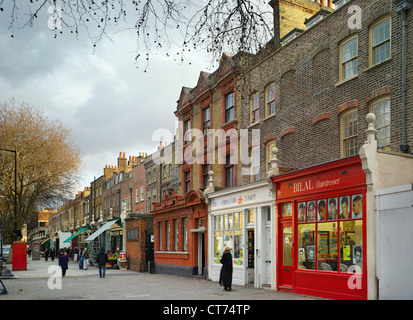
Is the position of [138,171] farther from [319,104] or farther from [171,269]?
[319,104]

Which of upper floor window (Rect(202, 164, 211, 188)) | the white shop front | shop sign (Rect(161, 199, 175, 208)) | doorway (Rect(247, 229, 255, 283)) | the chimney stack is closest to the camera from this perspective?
Answer: the white shop front

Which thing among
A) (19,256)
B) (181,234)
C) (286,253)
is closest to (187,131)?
(181,234)

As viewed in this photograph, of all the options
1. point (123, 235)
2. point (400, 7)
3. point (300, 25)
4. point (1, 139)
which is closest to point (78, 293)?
point (400, 7)

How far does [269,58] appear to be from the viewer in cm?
2250

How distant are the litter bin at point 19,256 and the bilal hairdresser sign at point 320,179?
2362cm

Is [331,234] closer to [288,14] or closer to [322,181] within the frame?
[322,181]

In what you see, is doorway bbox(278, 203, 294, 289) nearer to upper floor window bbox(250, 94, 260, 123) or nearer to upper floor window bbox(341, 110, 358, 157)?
upper floor window bbox(341, 110, 358, 157)

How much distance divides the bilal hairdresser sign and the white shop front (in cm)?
119

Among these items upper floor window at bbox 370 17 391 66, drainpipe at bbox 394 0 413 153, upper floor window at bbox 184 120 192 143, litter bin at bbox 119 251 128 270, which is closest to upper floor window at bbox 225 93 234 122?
upper floor window at bbox 184 120 192 143

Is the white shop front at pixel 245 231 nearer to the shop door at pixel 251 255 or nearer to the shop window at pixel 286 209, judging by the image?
the shop door at pixel 251 255

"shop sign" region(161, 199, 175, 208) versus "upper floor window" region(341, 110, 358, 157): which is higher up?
"upper floor window" region(341, 110, 358, 157)

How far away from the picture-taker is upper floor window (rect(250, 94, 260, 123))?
77.6ft

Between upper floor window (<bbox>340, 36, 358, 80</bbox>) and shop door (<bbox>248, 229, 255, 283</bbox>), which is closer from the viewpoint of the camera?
upper floor window (<bbox>340, 36, 358, 80</bbox>)

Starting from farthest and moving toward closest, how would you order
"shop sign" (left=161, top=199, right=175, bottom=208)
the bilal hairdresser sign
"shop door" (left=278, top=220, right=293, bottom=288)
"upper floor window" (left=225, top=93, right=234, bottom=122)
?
"shop sign" (left=161, top=199, right=175, bottom=208)
"upper floor window" (left=225, top=93, right=234, bottom=122)
"shop door" (left=278, top=220, right=293, bottom=288)
the bilal hairdresser sign
